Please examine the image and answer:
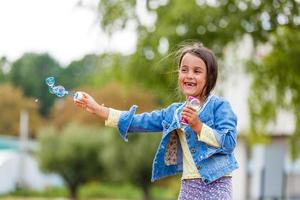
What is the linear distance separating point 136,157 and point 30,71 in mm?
28486

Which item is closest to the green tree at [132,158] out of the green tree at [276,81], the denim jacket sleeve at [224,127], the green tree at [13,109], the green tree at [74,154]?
the green tree at [74,154]

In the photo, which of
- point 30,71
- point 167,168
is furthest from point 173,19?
point 30,71

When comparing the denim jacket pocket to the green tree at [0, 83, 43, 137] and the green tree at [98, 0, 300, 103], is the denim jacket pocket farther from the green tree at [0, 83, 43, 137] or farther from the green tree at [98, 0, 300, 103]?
the green tree at [0, 83, 43, 137]

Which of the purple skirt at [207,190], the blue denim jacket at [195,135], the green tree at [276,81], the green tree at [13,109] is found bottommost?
the purple skirt at [207,190]

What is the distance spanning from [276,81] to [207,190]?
357 inches

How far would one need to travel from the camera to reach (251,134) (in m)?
14.7

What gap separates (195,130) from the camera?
4.00 meters

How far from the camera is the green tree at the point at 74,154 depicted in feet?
116

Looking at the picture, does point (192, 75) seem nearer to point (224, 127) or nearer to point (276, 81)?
point (224, 127)

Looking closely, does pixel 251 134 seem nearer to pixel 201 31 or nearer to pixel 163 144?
pixel 201 31

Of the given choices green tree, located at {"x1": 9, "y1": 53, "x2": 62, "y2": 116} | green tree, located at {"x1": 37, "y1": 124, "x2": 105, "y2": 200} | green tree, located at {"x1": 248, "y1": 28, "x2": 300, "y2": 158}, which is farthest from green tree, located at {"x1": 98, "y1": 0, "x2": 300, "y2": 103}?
green tree, located at {"x1": 9, "y1": 53, "x2": 62, "y2": 116}

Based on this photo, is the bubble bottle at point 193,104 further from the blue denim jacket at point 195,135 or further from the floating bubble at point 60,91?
the floating bubble at point 60,91

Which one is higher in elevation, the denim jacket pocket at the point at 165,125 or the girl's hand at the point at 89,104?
the girl's hand at the point at 89,104

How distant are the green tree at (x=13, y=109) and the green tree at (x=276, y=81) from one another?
124 feet
